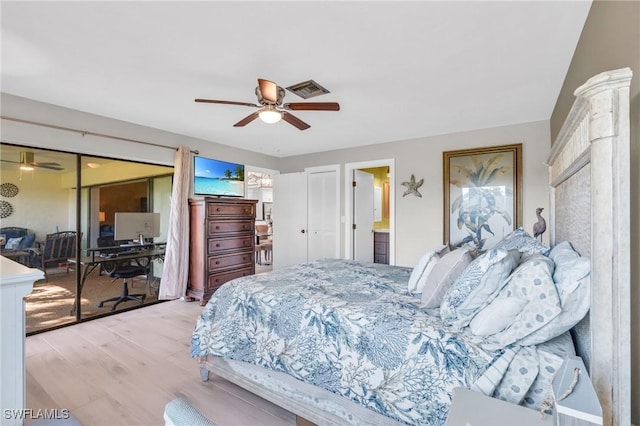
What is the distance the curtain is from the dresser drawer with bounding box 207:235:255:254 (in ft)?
1.19

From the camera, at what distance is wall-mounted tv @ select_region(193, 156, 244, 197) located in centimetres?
462

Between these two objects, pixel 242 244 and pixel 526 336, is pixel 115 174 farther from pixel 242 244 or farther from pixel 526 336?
pixel 526 336

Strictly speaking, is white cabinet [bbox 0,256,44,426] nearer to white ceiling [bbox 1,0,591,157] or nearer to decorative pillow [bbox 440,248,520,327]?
white ceiling [bbox 1,0,591,157]

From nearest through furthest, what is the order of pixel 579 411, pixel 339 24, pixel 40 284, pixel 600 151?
1. pixel 579 411
2. pixel 600 151
3. pixel 339 24
4. pixel 40 284

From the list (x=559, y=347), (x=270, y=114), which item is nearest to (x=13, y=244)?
(x=270, y=114)

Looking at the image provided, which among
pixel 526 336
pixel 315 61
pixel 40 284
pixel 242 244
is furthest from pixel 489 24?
pixel 40 284

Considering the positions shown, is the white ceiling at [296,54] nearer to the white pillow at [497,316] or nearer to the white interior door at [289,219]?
the white pillow at [497,316]

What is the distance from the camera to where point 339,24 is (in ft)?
6.20

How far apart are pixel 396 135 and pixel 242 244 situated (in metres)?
2.84

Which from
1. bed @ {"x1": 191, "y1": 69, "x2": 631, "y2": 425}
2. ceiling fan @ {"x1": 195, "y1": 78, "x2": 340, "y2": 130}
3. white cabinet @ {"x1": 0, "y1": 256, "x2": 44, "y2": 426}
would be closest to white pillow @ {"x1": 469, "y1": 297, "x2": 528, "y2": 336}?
bed @ {"x1": 191, "y1": 69, "x2": 631, "y2": 425}

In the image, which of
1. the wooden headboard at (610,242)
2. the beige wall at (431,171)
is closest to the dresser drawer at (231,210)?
the beige wall at (431,171)

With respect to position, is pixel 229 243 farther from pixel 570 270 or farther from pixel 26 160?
pixel 570 270

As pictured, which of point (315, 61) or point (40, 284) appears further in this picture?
point (40, 284)

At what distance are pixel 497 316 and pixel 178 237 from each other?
3.92 meters
